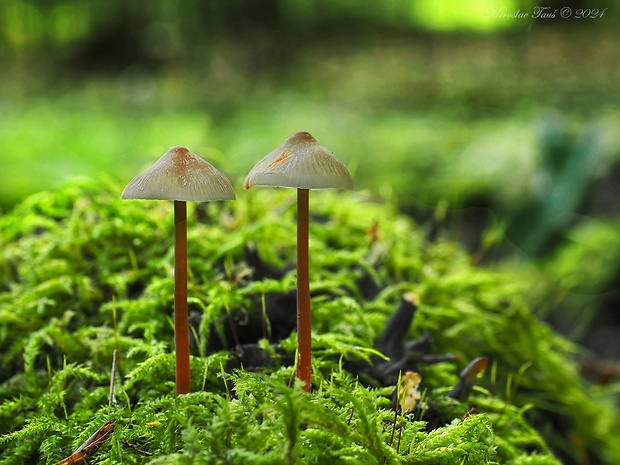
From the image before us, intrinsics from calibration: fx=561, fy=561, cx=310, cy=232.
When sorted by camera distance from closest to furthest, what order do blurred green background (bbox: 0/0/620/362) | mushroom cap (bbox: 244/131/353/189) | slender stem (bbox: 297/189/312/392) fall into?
1. mushroom cap (bbox: 244/131/353/189)
2. slender stem (bbox: 297/189/312/392)
3. blurred green background (bbox: 0/0/620/362)

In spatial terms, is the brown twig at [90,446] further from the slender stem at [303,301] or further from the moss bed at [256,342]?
the slender stem at [303,301]

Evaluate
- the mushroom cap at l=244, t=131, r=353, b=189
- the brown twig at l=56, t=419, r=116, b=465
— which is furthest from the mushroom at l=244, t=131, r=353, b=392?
the brown twig at l=56, t=419, r=116, b=465

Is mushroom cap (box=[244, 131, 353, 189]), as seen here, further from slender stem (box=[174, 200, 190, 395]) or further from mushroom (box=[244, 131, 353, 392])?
slender stem (box=[174, 200, 190, 395])

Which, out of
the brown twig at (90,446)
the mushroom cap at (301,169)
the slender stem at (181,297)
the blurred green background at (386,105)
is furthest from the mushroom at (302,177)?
the blurred green background at (386,105)

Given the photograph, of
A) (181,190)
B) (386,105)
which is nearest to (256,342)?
(181,190)

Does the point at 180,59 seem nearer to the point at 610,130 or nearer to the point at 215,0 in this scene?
the point at 215,0

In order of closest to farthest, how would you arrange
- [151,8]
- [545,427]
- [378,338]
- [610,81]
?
[378,338] < [545,427] < [610,81] < [151,8]

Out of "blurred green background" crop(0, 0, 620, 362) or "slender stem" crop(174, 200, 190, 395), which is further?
"blurred green background" crop(0, 0, 620, 362)

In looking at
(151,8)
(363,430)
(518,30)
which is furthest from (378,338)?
(151,8)
